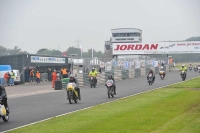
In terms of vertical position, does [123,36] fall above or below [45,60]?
above

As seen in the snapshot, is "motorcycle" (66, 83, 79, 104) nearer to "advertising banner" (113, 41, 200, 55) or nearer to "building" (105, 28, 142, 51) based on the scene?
"advertising banner" (113, 41, 200, 55)

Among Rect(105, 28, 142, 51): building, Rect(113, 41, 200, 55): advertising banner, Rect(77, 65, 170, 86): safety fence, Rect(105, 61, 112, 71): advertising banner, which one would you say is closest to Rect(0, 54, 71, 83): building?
Rect(105, 61, 112, 71): advertising banner

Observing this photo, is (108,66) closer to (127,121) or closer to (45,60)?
(45,60)

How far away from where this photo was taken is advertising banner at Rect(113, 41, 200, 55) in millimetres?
83938

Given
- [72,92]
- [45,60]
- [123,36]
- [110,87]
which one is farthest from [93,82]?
[123,36]

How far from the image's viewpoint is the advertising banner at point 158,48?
3305 inches

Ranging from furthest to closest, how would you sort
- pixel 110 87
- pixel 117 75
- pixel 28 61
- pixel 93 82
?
pixel 28 61 < pixel 117 75 < pixel 93 82 < pixel 110 87

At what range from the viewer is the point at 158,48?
281 feet

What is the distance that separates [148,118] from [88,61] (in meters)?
31.7

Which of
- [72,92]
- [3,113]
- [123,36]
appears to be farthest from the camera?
[123,36]

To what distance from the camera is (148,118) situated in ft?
48.6

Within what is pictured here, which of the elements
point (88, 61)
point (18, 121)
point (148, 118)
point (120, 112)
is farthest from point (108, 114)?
point (88, 61)

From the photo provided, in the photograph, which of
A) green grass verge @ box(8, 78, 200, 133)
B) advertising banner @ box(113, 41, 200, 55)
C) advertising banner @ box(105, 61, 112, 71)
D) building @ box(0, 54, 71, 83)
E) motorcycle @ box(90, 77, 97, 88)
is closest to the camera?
green grass verge @ box(8, 78, 200, 133)

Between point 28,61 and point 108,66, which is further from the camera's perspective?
point 28,61
